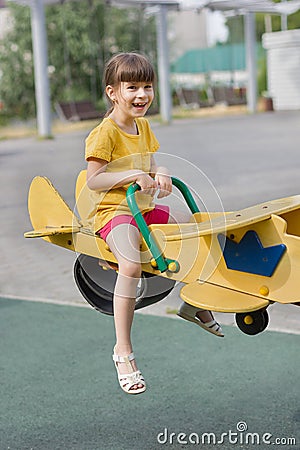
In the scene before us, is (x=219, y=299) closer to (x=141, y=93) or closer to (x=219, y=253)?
(x=219, y=253)

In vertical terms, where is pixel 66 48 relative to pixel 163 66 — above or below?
above

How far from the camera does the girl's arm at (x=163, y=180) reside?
2664mm

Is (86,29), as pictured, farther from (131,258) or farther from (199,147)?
(131,258)

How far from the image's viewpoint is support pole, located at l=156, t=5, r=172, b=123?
68.3 ft

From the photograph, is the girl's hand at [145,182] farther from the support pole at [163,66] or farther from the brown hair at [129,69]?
the support pole at [163,66]

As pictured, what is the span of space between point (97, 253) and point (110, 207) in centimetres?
18

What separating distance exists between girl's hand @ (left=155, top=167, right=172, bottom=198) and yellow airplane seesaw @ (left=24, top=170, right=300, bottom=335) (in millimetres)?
87

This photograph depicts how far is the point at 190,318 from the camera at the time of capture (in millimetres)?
2861

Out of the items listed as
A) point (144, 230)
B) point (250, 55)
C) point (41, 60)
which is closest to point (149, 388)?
point (144, 230)

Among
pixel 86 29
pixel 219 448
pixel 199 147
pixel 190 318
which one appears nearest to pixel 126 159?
pixel 190 318

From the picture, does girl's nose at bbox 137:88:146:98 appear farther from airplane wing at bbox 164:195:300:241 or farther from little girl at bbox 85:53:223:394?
airplane wing at bbox 164:195:300:241

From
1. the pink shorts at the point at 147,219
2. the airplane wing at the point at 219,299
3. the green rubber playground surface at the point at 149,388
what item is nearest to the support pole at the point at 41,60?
the green rubber playground surface at the point at 149,388

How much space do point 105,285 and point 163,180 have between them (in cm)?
61

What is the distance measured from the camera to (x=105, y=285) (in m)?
3.10
